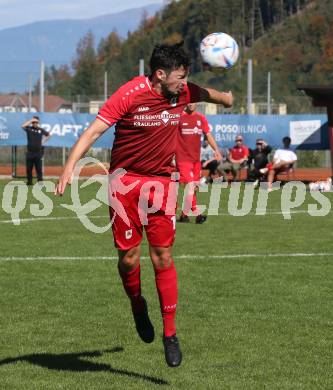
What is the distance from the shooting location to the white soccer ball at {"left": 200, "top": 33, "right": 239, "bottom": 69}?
9344mm

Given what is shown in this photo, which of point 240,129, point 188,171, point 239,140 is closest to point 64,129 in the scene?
point 240,129

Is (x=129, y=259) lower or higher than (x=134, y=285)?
higher

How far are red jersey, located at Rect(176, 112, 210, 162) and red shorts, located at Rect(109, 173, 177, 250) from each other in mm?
11108

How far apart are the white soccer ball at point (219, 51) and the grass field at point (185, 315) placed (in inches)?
88.7

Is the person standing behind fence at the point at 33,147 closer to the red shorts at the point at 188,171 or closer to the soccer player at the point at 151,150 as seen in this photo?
the red shorts at the point at 188,171

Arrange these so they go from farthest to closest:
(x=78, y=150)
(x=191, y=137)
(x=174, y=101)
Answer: (x=191, y=137), (x=174, y=101), (x=78, y=150)

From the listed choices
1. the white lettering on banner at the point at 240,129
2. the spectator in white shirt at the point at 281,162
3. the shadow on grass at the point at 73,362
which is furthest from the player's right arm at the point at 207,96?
the white lettering on banner at the point at 240,129

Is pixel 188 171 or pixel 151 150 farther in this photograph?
pixel 188 171

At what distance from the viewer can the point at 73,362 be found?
7.83 meters

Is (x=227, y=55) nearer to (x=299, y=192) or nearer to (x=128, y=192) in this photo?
(x=128, y=192)

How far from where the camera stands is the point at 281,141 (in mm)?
34688

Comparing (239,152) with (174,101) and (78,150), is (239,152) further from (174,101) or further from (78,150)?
(78,150)

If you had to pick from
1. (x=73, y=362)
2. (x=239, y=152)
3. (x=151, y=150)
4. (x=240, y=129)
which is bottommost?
(x=73, y=362)

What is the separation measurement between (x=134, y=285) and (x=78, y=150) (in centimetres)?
128
